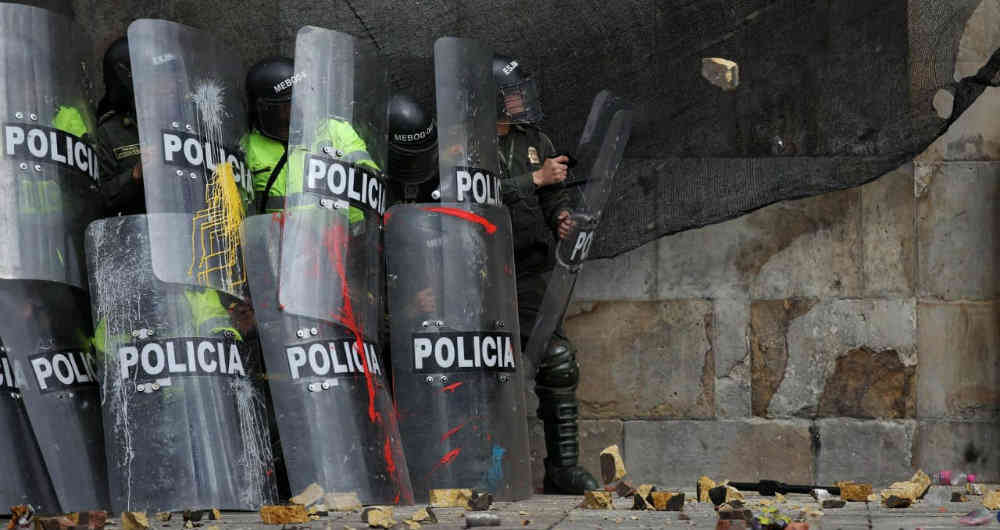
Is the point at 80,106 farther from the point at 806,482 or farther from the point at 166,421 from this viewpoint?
the point at 806,482

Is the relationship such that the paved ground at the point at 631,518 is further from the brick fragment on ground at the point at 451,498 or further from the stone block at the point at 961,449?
the stone block at the point at 961,449

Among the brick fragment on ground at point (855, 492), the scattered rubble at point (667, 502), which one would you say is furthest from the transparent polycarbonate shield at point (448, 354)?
the brick fragment on ground at point (855, 492)

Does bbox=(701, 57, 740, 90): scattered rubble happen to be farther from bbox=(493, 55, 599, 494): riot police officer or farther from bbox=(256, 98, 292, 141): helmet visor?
bbox=(256, 98, 292, 141): helmet visor

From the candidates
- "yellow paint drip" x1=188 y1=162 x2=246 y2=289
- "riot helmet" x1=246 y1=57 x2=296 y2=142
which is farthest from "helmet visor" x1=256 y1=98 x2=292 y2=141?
"yellow paint drip" x1=188 y1=162 x2=246 y2=289

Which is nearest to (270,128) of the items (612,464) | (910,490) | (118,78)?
(118,78)

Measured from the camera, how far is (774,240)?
6062 millimetres

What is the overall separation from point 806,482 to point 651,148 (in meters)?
1.52

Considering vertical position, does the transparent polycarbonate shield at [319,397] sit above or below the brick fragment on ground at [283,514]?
above

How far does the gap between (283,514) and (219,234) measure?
100 centimetres

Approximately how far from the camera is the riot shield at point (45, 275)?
449cm

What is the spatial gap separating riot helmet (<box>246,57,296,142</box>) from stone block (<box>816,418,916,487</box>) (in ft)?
8.40

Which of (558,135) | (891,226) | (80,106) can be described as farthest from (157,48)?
(891,226)

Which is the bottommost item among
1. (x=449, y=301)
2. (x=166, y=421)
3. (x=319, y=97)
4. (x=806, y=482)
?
(x=806, y=482)

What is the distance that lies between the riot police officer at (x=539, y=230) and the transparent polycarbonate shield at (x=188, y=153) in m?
1.13
